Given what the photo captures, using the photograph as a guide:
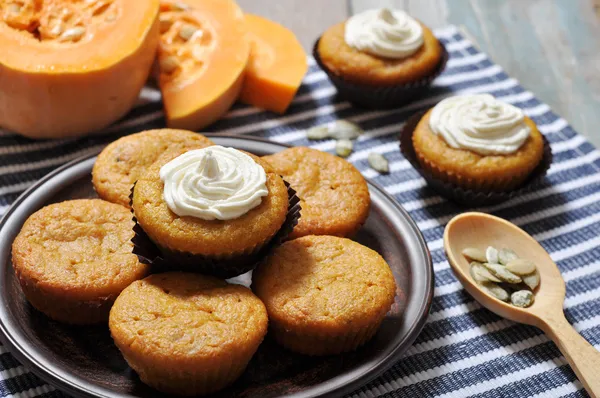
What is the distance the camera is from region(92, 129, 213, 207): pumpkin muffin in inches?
73.1

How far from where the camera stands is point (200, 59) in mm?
2463

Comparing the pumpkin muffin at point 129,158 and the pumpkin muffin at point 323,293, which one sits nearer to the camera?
the pumpkin muffin at point 323,293

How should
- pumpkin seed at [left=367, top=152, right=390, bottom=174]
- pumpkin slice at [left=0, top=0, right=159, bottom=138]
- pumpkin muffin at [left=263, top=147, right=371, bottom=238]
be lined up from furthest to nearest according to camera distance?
1. pumpkin seed at [left=367, top=152, right=390, bottom=174]
2. pumpkin slice at [left=0, top=0, right=159, bottom=138]
3. pumpkin muffin at [left=263, top=147, right=371, bottom=238]

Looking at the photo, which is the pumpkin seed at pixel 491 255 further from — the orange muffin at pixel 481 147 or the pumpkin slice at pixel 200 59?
the pumpkin slice at pixel 200 59

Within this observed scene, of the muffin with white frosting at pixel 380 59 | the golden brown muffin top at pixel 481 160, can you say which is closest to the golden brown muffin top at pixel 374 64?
the muffin with white frosting at pixel 380 59

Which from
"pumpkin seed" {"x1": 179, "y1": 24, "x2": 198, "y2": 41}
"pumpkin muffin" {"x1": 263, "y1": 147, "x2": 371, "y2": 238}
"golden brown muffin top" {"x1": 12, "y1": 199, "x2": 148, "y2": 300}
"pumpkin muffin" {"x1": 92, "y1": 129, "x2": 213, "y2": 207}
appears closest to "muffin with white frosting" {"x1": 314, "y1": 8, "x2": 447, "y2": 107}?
"pumpkin seed" {"x1": 179, "y1": 24, "x2": 198, "y2": 41}

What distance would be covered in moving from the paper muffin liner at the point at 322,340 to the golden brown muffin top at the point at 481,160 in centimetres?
71

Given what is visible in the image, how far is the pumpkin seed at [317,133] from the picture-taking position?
2516 mm

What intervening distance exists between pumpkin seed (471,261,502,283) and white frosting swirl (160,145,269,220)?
0.66 meters

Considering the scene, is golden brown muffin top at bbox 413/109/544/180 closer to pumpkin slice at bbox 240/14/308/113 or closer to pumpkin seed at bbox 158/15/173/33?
pumpkin slice at bbox 240/14/308/113

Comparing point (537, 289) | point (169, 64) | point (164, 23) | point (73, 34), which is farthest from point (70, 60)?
point (537, 289)

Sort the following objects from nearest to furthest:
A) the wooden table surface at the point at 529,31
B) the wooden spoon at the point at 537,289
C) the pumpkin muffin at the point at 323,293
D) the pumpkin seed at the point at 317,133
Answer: the pumpkin muffin at the point at 323,293, the wooden spoon at the point at 537,289, the pumpkin seed at the point at 317,133, the wooden table surface at the point at 529,31

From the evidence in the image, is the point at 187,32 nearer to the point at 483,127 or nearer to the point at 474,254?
the point at 483,127

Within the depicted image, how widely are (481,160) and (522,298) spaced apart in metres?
0.49
